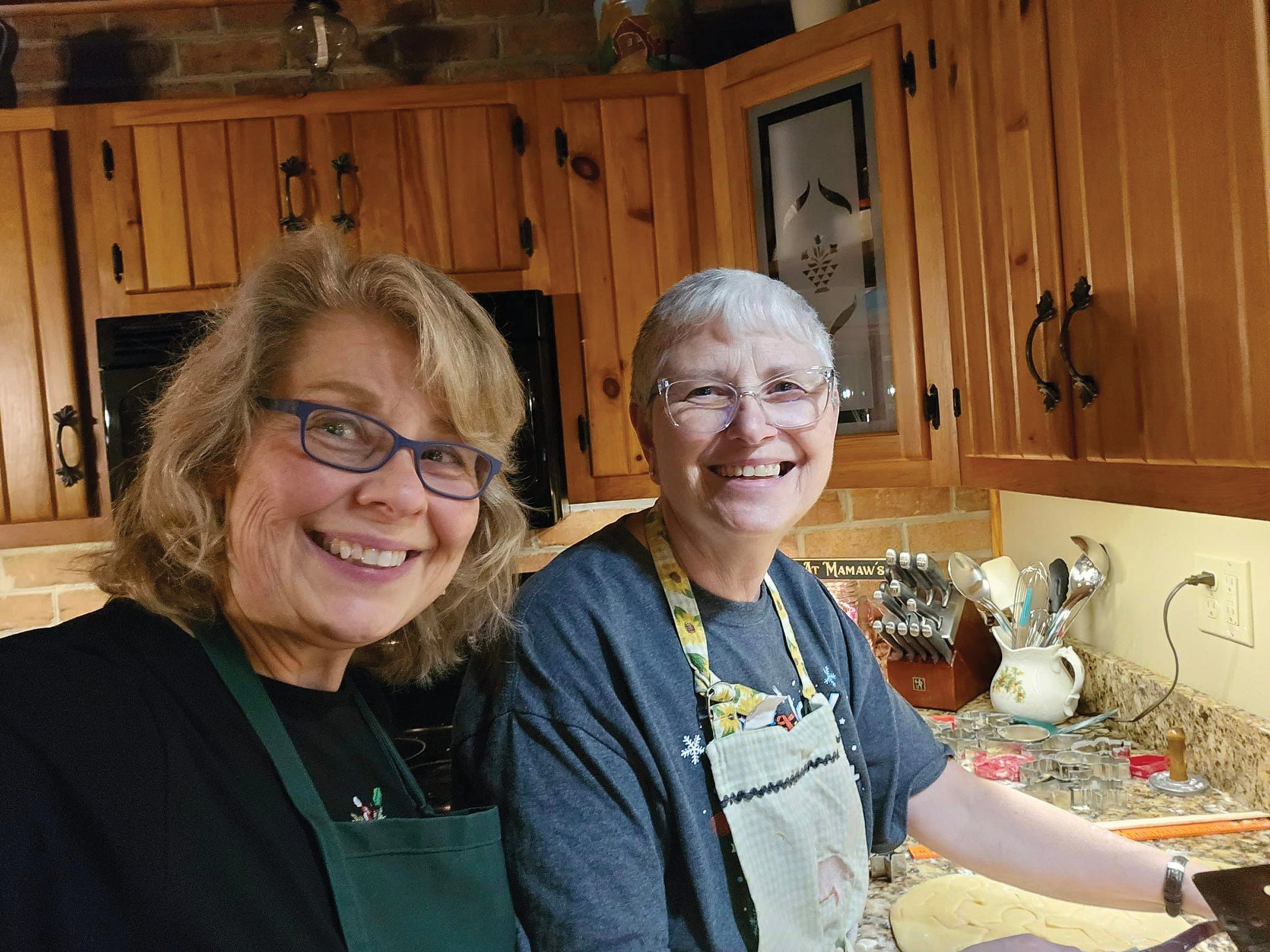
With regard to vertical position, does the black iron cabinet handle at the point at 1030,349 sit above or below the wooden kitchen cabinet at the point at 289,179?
below

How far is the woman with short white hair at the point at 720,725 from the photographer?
863 millimetres

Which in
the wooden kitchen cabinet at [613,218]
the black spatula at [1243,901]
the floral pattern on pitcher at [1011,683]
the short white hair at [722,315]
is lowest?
the floral pattern on pitcher at [1011,683]

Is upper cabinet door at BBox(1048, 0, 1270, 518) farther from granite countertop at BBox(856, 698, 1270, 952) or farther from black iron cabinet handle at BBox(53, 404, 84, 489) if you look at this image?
black iron cabinet handle at BBox(53, 404, 84, 489)

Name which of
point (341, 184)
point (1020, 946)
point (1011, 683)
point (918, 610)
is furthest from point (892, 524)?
point (341, 184)

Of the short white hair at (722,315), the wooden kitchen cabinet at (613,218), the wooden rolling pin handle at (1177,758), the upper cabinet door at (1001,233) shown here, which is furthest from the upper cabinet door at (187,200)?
the wooden rolling pin handle at (1177,758)

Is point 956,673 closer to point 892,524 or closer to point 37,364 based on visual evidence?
point 892,524

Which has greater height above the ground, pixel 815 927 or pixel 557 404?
pixel 557 404

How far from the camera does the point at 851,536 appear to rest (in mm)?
2326

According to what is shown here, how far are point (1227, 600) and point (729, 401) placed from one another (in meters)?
0.96

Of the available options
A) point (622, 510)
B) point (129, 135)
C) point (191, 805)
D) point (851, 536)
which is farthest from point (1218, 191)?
point (129, 135)

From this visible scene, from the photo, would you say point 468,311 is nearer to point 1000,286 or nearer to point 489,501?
point 489,501

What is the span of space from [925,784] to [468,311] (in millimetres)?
824

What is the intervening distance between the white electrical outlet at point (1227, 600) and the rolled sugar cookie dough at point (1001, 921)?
1.66 feet

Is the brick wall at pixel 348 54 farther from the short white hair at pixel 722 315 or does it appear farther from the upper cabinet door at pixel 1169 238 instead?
the short white hair at pixel 722 315
